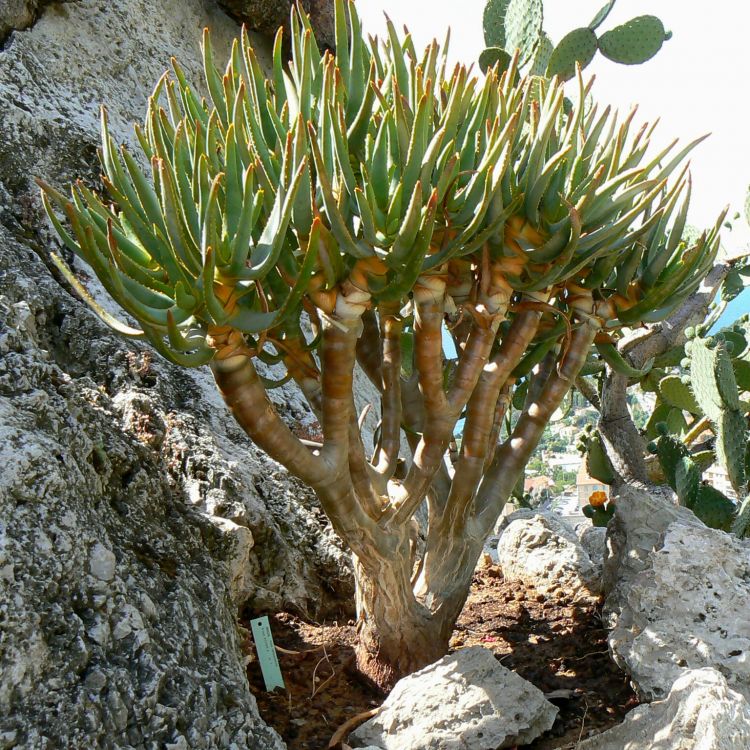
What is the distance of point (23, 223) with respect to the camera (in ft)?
11.3

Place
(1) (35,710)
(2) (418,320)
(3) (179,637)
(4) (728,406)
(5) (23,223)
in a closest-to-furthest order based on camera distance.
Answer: (1) (35,710) < (3) (179,637) < (2) (418,320) < (5) (23,223) < (4) (728,406)

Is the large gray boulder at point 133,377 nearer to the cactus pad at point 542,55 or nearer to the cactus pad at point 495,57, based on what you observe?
the cactus pad at point 495,57

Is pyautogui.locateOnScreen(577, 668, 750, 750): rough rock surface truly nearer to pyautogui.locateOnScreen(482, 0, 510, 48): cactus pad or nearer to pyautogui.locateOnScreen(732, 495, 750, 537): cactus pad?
pyautogui.locateOnScreen(732, 495, 750, 537): cactus pad

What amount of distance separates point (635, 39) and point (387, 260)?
120 inches

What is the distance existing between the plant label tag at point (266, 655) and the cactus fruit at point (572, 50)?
128 inches

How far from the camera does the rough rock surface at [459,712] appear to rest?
6.85 feet

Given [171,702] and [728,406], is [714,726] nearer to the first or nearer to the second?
[171,702]

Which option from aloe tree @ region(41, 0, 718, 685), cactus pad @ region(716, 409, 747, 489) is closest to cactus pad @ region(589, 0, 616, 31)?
aloe tree @ region(41, 0, 718, 685)

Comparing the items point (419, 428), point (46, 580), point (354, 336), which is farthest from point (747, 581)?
point (46, 580)

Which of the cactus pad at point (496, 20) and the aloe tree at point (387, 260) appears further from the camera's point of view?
the cactus pad at point (496, 20)

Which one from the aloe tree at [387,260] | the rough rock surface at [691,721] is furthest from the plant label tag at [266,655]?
the rough rock surface at [691,721]

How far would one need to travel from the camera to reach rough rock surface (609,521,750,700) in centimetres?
236

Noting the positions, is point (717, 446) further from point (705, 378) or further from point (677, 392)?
point (677, 392)

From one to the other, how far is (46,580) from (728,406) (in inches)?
141
